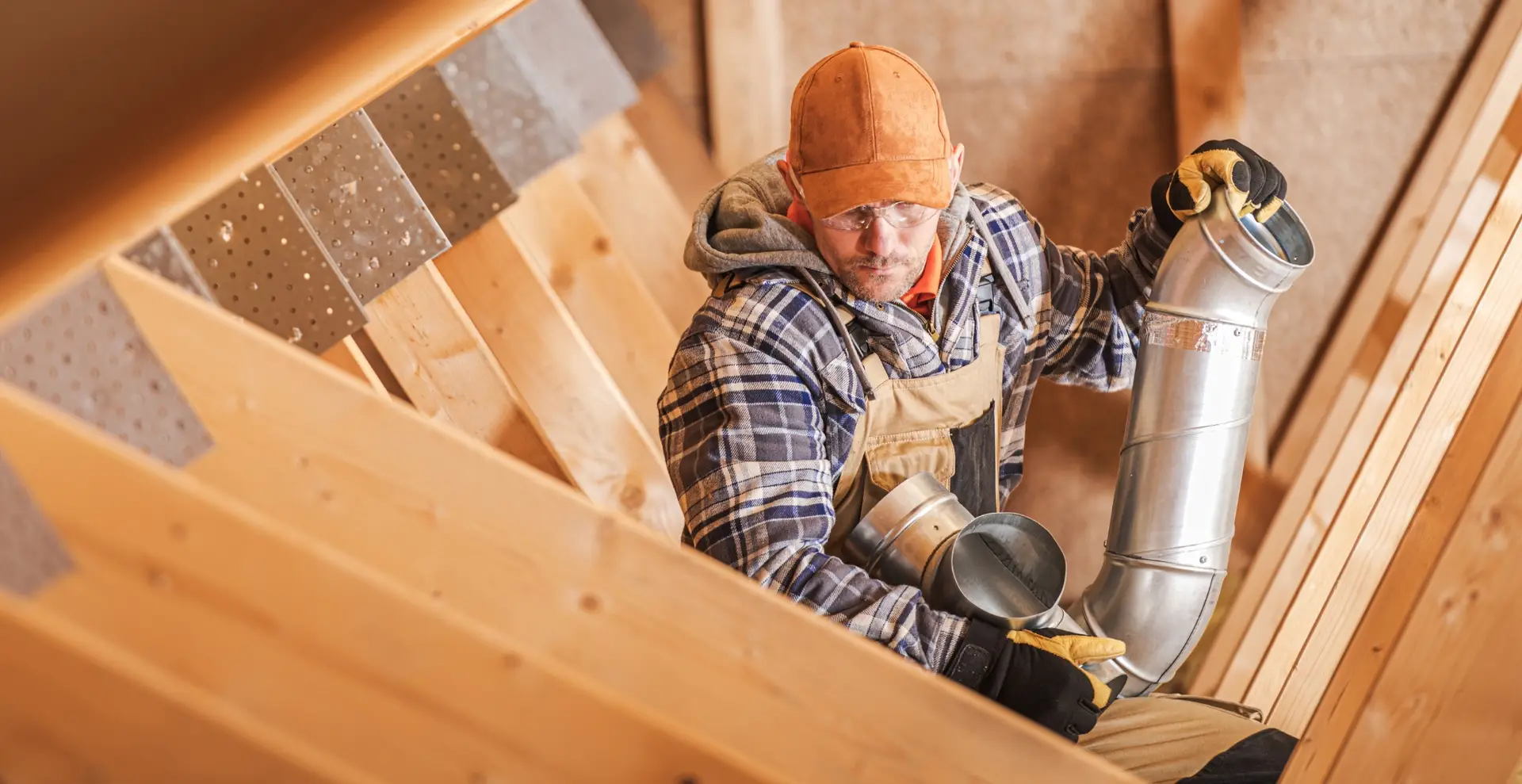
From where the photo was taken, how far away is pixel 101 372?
108 cm

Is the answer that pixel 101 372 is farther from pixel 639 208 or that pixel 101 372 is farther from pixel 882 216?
pixel 639 208

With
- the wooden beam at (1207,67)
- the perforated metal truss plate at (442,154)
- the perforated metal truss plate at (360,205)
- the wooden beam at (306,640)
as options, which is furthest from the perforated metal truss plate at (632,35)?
the wooden beam at (306,640)

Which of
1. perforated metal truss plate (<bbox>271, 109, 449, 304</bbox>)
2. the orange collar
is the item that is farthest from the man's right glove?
perforated metal truss plate (<bbox>271, 109, 449, 304</bbox>)

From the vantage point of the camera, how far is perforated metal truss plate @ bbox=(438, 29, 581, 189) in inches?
81.5

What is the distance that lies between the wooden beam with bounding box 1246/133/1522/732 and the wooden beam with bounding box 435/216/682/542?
1.22m

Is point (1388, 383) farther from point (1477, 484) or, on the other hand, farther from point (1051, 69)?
point (1477, 484)

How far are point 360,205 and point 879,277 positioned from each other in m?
1.03

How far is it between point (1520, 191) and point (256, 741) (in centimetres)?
185

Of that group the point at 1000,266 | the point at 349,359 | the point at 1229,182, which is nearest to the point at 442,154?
the point at 349,359

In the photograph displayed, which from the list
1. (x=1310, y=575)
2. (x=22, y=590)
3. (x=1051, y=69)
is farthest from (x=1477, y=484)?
(x=1051, y=69)

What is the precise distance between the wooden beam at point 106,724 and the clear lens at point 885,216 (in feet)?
3.53

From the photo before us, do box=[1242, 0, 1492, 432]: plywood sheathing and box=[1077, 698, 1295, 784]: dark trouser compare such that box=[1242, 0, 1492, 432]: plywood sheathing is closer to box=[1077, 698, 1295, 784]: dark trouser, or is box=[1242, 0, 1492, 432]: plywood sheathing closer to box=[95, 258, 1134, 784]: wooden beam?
box=[1077, 698, 1295, 784]: dark trouser

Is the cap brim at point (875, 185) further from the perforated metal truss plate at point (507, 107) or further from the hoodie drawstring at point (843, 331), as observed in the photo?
the perforated metal truss plate at point (507, 107)

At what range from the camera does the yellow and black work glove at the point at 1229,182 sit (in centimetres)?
151
